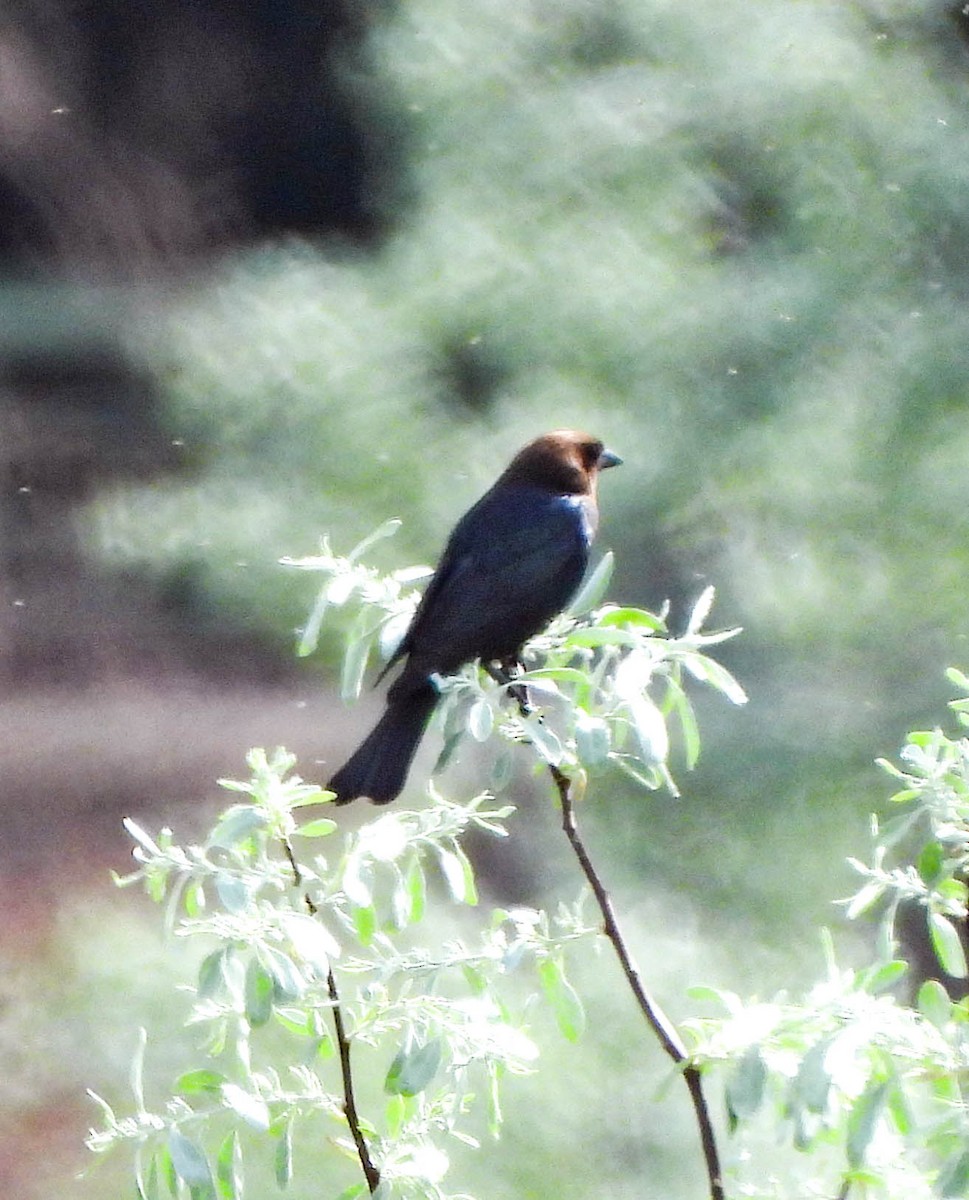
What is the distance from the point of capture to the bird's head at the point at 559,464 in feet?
3.98

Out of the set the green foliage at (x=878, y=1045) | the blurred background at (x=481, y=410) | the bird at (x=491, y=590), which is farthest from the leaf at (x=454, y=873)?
the blurred background at (x=481, y=410)

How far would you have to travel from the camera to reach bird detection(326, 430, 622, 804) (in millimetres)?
981

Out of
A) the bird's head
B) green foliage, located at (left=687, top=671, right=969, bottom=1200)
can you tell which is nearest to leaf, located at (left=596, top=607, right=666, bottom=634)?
green foliage, located at (left=687, top=671, right=969, bottom=1200)

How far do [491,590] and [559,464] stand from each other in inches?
8.3

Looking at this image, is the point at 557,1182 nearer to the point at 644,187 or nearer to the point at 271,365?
the point at 271,365

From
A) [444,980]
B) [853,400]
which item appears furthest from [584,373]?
[444,980]

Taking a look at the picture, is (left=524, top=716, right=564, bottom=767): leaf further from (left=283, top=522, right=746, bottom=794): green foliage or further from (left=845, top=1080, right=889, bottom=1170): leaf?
(left=845, top=1080, right=889, bottom=1170): leaf

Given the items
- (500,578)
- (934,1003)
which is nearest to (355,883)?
(934,1003)

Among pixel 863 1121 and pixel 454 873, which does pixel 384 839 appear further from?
pixel 863 1121

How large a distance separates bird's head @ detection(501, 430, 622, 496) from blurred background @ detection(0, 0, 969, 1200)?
0.80 feet

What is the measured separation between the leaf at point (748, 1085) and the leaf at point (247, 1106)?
18 centimetres

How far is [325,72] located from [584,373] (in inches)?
14.6

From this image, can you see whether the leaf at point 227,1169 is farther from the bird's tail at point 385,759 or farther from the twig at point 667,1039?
the bird's tail at point 385,759

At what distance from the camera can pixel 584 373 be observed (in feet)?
5.16
